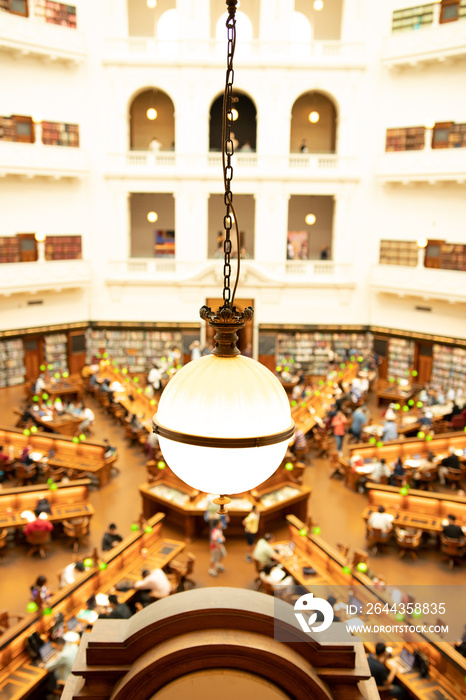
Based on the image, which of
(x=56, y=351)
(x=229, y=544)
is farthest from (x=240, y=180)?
(x=229, y=544)

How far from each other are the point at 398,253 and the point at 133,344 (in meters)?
8.77

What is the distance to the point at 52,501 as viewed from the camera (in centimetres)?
1052

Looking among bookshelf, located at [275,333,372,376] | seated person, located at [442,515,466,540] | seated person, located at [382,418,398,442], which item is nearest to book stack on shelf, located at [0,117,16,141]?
bookshelf, located at [275,333,372,376]

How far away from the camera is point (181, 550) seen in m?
9.47

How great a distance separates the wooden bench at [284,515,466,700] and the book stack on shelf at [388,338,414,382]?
10.4 metres

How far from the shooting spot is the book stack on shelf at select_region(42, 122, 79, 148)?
1775 cm

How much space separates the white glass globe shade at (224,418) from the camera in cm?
198

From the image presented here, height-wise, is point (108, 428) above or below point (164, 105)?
below

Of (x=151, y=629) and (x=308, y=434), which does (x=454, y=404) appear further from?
(x=151, y=629)

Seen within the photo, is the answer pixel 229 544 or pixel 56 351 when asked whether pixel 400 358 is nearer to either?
pixel 56 351

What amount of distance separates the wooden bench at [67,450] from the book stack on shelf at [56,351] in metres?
6.17

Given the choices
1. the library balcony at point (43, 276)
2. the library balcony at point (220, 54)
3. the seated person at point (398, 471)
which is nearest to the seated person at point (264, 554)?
the seated person at point (398, 471)

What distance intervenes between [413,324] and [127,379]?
345 inches

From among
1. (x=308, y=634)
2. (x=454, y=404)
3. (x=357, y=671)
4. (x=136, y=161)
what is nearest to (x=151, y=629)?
(x=308, y=634)
